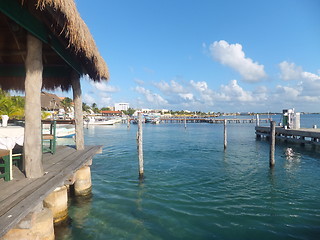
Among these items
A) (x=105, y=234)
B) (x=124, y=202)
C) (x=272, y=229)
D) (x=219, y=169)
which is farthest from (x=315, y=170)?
(x=105, y=234)

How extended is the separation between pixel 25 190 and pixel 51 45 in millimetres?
3059

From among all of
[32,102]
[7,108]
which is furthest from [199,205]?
[7,108]

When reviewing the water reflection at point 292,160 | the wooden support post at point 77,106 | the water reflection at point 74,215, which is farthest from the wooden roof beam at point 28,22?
the water reflection at point 292,160

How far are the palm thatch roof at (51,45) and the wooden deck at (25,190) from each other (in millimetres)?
2744

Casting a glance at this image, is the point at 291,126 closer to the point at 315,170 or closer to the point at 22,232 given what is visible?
the point at 315,170

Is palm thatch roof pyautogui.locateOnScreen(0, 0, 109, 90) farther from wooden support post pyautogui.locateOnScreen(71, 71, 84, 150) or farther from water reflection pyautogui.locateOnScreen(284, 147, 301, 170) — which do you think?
water reflection pyautogui.locateOnScreen(284, 147, 301, 170)

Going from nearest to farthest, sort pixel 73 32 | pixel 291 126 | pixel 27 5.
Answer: pixel 27 5 → pixel 73 32 → pixel 291 126

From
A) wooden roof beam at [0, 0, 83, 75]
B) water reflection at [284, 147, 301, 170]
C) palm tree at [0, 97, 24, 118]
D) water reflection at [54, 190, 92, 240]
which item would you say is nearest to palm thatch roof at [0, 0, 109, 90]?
wooden roof beam at [0, 0, 83, 75]

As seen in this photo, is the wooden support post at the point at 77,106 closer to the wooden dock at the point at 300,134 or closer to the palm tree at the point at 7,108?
the palm tree at the point at 7,108

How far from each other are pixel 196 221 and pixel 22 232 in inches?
172

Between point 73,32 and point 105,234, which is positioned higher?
point 73,32

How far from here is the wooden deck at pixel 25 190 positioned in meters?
3.04

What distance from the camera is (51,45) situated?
190 inches

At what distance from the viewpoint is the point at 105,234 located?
5492 mm
